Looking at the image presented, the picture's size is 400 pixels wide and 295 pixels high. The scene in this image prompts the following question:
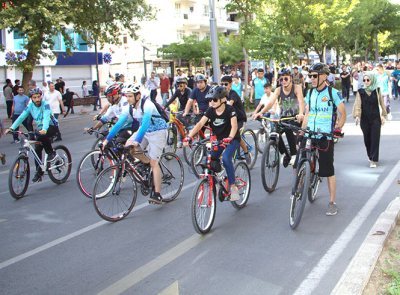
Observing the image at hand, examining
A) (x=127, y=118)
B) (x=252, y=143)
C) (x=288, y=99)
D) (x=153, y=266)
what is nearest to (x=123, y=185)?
(x=127, y=118)

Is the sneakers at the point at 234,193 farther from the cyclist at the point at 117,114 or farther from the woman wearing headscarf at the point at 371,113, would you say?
the woman wearing headscarf at the point at 371,113

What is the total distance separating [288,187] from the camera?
7.43 meters

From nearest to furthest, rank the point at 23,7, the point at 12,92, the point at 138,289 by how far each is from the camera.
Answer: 1. the point at 138,289
2. the point at 23,7
3. the point at 12,92

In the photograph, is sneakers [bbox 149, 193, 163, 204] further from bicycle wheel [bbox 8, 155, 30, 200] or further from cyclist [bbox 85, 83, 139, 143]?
bicycle wheel [bbox 8, 155, 30, 200]

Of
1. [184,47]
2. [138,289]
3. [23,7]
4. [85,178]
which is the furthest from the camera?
[184,47]

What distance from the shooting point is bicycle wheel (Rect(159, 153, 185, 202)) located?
677 centimetres

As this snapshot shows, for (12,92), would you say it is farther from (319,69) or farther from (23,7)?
(319,69)

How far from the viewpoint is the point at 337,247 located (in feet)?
15.5

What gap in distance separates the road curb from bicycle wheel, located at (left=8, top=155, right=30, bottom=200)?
18.1ft

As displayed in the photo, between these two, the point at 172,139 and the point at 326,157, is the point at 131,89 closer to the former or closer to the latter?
the point at 326,157

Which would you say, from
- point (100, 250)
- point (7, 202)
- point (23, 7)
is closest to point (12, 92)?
point (23, 7)

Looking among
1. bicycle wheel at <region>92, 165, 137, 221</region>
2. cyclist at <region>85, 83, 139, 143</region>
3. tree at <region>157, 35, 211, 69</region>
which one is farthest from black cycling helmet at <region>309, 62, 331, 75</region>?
tree at <region>157, 35, 211, 69</region>

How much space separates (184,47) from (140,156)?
39839 millimetres

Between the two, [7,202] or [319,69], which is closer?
[319,69]
